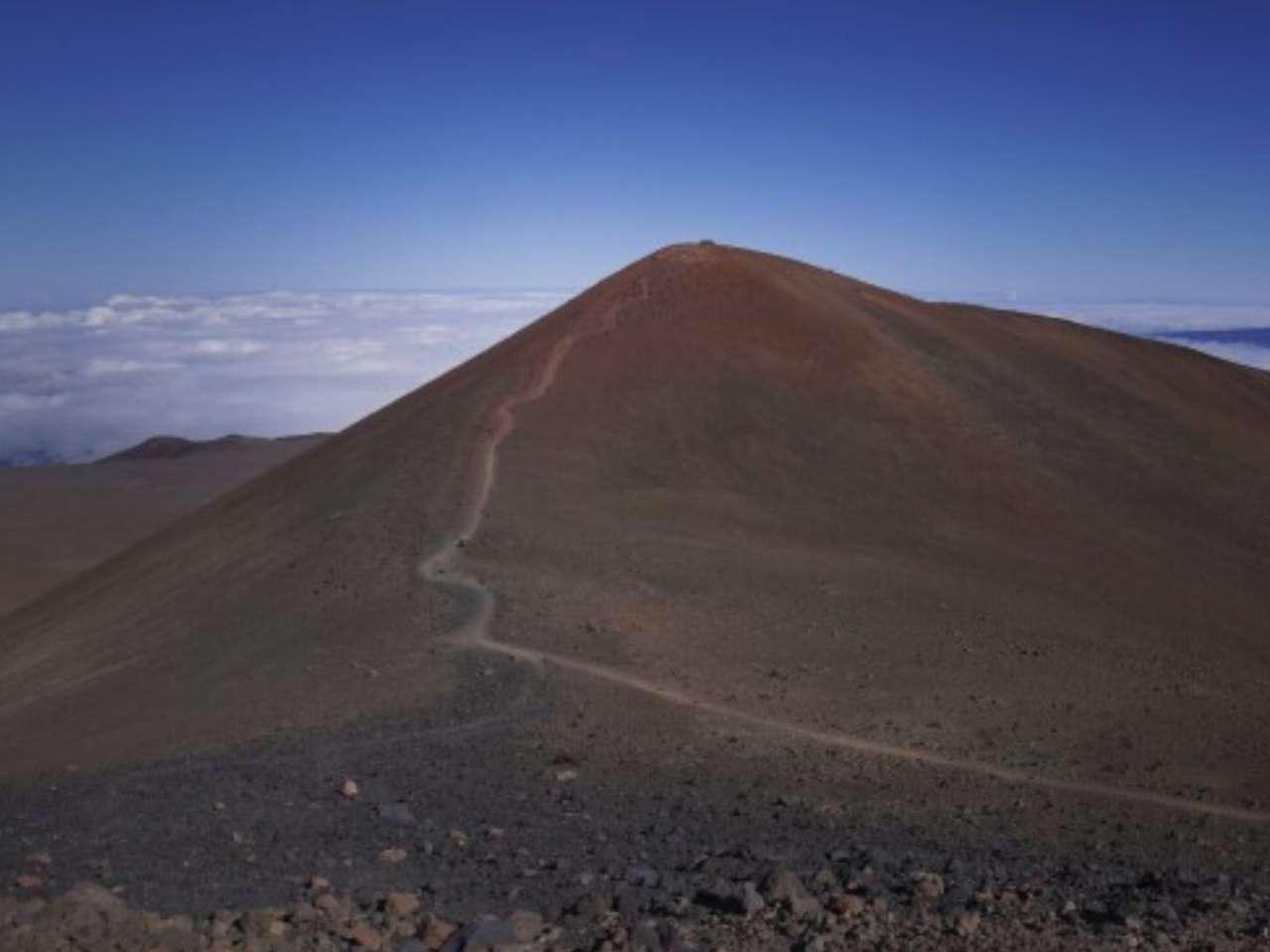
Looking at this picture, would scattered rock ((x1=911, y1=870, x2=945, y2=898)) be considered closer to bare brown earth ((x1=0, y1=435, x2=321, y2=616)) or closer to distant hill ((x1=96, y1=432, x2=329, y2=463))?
bare brown earth ((x1=0, y1=435, x2=321, y2=616))

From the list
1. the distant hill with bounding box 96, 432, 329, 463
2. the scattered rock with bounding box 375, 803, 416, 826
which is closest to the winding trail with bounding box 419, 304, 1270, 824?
the scattered rock with bounding box 375, 803, 416, 826

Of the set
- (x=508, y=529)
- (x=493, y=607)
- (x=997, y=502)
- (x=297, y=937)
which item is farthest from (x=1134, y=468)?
(x=297, y=937)

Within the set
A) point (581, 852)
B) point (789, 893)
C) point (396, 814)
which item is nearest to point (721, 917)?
point (789, 893)

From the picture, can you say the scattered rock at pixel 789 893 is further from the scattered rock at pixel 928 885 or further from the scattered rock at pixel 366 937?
the scattered rock at pixel 366 937

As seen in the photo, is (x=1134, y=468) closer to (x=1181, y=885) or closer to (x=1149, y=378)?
(x=1149, y=378)

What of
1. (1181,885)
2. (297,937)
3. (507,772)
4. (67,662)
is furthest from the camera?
(67,662)

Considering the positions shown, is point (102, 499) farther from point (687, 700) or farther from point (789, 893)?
point (789, 893)
